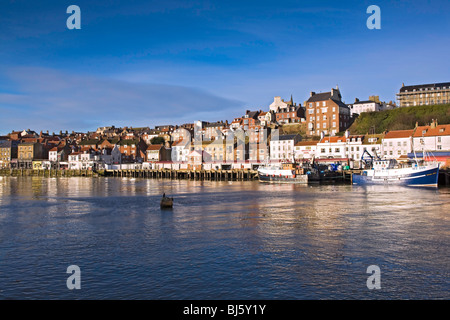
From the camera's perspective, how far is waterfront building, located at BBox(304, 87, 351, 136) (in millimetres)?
93250

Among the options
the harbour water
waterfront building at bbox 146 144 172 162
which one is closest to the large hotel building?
waterfront building at bbox 146 144 172 162

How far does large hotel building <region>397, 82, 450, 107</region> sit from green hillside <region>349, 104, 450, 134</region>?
55.3ft

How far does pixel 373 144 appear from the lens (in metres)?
78.2

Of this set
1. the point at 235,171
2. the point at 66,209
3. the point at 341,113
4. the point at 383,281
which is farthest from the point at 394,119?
the point at 383,281

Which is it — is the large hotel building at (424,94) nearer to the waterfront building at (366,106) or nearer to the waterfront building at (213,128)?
the waterfront building at (366,106)

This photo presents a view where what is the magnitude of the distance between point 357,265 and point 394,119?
81.6 m

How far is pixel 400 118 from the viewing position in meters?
87.4

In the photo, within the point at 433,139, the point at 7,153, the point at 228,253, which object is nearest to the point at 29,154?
the point at 7,153

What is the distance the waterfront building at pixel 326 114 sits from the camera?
306ft

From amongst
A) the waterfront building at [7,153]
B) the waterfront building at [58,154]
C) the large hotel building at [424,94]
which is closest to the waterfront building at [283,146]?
the large hotel building at [424,94]

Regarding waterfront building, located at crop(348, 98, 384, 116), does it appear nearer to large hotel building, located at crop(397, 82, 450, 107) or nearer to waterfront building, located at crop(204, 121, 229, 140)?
large hotel building, located at crop(397, 82, 450, 107)

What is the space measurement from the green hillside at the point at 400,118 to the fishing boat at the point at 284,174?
99.3ft

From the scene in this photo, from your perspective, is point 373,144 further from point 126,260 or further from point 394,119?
point 126,260

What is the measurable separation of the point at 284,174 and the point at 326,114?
33443 millimetres
